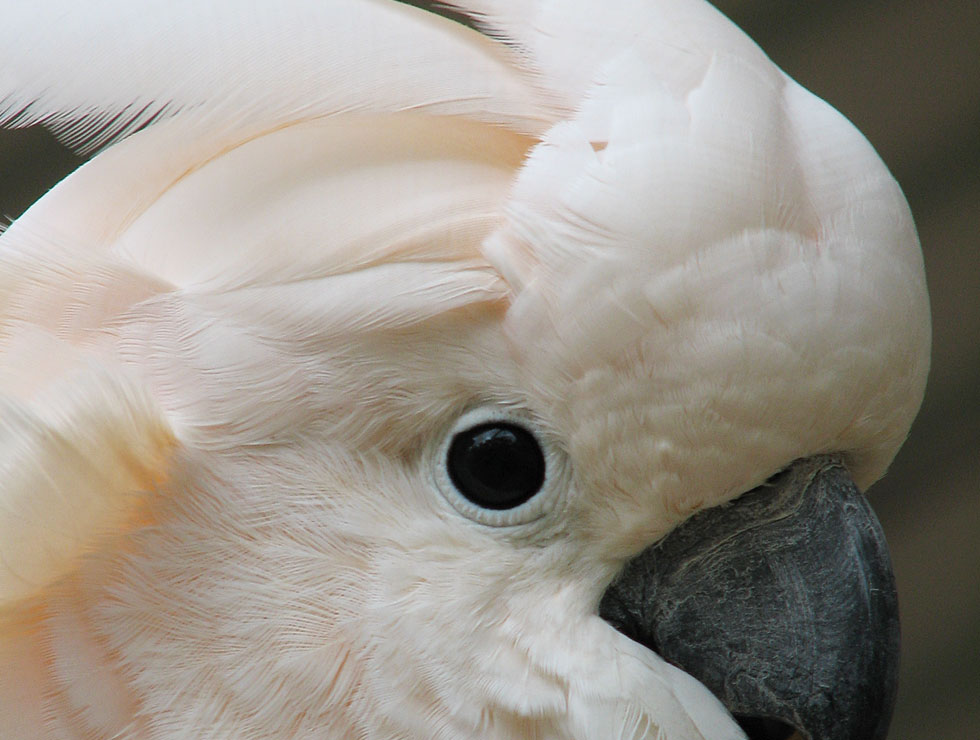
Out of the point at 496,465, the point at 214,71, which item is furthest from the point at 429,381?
the point at 214,71

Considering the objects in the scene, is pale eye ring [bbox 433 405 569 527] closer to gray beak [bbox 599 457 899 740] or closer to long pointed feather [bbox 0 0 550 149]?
gray beak [bbox 599 457 899 740]

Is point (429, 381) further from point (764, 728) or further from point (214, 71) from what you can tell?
point (764, 728)

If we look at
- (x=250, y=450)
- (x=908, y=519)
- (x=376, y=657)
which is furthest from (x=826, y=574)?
(x=908, y=519)

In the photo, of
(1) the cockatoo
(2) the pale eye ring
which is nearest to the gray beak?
(1) the cockatoo

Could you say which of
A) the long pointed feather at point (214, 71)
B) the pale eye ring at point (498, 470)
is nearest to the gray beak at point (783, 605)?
the pale eye ring at point (498, 470)

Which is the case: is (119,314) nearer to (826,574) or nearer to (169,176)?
(169,176)

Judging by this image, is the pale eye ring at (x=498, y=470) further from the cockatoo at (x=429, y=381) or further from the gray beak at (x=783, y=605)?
the gray beak at (x=783, y=605)

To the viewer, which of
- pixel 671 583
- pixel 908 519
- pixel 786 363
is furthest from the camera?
pixel 908 519
